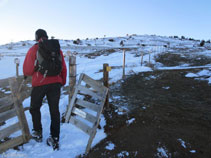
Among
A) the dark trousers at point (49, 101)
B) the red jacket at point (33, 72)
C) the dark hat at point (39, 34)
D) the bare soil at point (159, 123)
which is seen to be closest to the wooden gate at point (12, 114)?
the dark trousers at point (49, 101)

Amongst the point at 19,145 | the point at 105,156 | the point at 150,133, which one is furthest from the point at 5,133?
the point at 150,133

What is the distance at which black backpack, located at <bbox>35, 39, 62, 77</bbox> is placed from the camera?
9.14 feet

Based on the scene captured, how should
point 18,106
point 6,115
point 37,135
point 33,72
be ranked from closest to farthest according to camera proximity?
point 33,72 → point 6,115 → point 18,106 → point 37,135

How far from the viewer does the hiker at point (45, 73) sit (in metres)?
2.81

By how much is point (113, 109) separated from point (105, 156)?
206cm

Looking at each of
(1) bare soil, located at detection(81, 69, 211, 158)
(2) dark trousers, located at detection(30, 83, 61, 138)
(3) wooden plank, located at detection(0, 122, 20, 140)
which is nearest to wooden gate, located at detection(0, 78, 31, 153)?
(3) wooden plank, located at detection(0, 122, 20, 140)

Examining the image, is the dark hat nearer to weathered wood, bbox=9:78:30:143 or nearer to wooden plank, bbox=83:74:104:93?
weathered wood, bbox=9:78:30:143

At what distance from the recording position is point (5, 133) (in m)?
3.04

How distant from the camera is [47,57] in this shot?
2799mm

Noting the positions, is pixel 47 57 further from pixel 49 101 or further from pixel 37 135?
pixel 37 135

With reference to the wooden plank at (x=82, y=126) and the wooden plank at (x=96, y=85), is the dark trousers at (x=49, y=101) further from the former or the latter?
the wooden plank at (x=96, y=85)

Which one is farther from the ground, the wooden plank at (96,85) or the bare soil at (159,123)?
the wooden plank at (96,85)

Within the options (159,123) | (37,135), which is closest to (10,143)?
(37,135)

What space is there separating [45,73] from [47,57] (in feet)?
0.97
